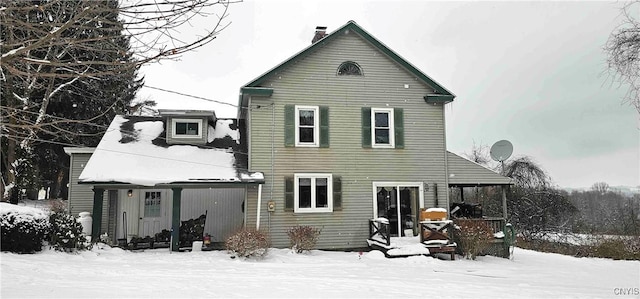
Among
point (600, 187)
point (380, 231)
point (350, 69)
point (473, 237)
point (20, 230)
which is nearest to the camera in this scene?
point (20, 230)

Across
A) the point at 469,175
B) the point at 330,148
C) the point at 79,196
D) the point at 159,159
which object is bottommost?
the point at 79,196

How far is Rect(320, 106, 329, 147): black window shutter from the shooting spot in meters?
14.2

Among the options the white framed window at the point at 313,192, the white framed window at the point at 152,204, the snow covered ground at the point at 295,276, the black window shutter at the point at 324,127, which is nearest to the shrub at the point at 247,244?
the snow covered ground at the point at 295,276

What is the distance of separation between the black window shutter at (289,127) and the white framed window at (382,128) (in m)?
2.80

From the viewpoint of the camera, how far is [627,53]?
29.6ft

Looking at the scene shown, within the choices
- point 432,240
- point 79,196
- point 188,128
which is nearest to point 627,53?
point 432,240

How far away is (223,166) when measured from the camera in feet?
44.5

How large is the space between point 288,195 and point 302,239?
1716 mm

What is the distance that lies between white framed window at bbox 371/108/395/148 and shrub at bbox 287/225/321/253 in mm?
3968

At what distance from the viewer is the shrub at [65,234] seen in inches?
422

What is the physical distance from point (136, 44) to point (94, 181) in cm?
876

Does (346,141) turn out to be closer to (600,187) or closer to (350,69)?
(350,69)

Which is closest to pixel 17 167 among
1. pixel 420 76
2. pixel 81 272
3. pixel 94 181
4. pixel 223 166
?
pixel 94 181

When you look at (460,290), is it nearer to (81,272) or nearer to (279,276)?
(279,276)
